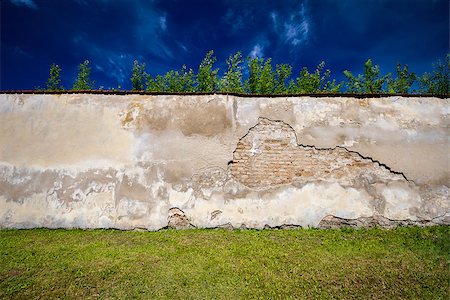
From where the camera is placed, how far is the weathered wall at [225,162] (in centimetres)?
595

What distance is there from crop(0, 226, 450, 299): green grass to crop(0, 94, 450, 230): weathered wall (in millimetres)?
436

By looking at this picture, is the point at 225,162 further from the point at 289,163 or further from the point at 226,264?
the point at 226,264

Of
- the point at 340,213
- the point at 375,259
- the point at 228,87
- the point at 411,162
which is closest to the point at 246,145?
the point at 340,213

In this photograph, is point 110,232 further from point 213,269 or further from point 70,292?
point 213,269

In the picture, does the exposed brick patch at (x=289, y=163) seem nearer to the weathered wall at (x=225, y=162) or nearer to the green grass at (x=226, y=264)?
the weathered wall at (x=225, y=162)

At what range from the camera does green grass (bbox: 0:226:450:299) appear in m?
3.66

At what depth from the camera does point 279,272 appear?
13.6 ft

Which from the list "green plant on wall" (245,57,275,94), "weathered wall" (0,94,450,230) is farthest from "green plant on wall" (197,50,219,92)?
"weathered wall" (0,94,450,230)

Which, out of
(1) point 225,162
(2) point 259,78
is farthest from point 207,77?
(1) point 225,162

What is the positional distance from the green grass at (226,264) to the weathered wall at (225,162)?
436 millimetres

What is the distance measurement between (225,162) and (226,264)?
2.39m

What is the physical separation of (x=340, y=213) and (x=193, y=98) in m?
4.38

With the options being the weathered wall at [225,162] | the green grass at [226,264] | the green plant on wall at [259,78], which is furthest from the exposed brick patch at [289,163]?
the green plant on wall at [259,78]

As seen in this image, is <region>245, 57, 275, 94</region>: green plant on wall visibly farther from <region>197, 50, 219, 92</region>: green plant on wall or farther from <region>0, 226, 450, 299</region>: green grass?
<region>0, 226, 450, 299</region>: green grass
